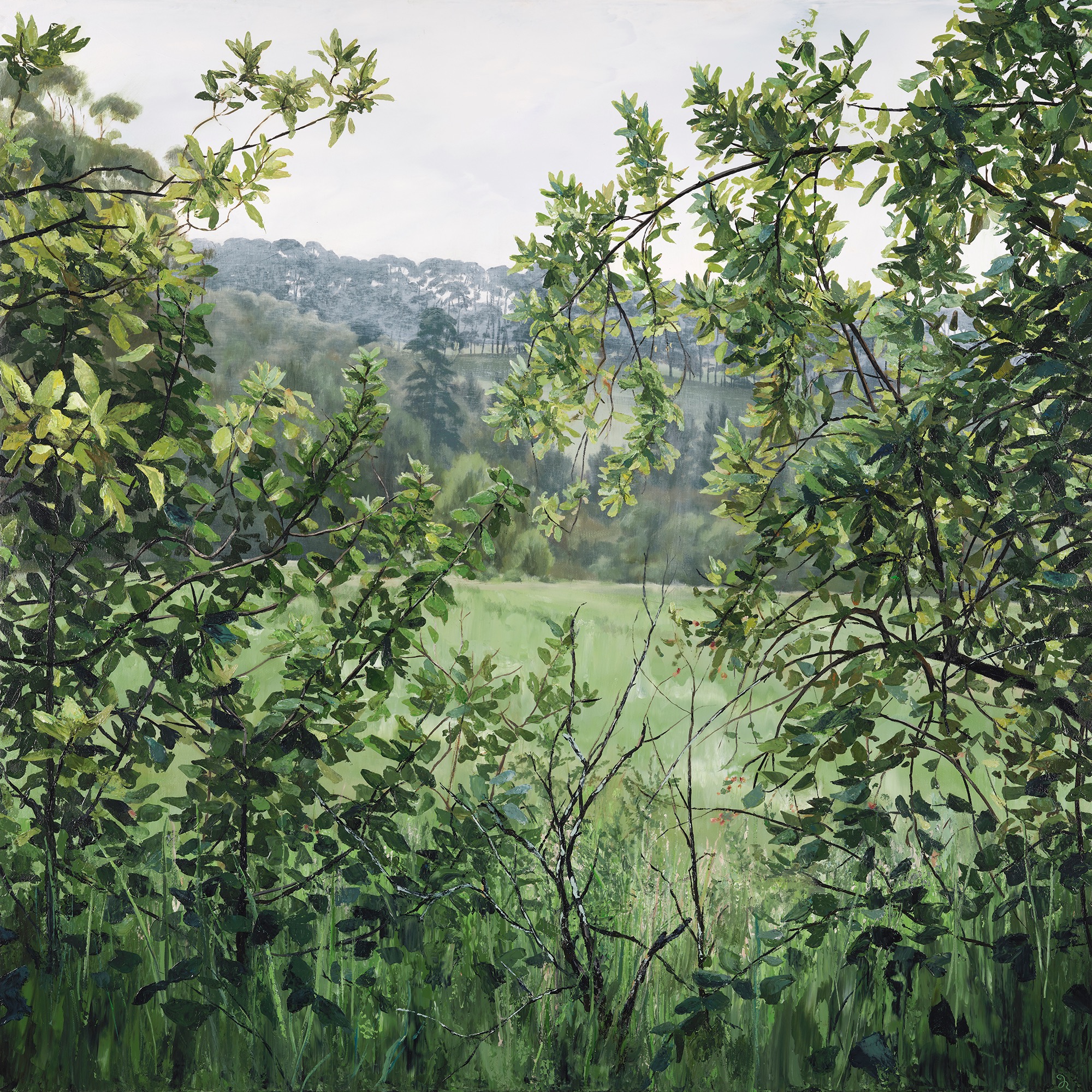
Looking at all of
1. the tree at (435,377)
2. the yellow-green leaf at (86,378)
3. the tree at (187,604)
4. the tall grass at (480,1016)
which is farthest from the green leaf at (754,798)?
the tree at (435,377)

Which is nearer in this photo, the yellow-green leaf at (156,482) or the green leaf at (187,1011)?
the yellow-green leaf at (156,482)

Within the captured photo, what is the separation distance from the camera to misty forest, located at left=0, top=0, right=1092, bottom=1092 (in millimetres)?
1765

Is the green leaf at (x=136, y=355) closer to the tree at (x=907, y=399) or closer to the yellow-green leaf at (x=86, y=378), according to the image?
the yellow-green leaf at (x=86, y=378)

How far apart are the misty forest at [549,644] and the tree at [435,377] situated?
12.7 feet

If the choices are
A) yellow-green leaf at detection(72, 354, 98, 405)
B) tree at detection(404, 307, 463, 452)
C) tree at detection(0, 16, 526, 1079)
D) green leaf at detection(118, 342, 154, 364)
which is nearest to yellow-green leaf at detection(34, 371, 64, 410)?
yellow-green leaf at detection(72, 354, 98, 405)

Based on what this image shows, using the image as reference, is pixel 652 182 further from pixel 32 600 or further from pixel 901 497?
pixel 32 600

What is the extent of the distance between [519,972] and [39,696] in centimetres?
137

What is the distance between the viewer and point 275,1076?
183 centimetres

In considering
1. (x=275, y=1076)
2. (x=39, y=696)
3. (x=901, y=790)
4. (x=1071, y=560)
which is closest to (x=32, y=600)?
(x=39, y=696)

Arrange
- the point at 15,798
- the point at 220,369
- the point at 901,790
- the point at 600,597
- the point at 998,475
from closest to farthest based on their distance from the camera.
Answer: the point at 998,475
the point at 15,798
the point at 901,790
the point at 600,597
the point at 220,369

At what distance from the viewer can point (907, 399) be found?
71.0 inches

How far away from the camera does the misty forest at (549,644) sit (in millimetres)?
1765

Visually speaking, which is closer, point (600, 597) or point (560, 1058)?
point (560, 1058)

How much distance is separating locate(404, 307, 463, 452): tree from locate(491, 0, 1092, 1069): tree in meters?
3.72
